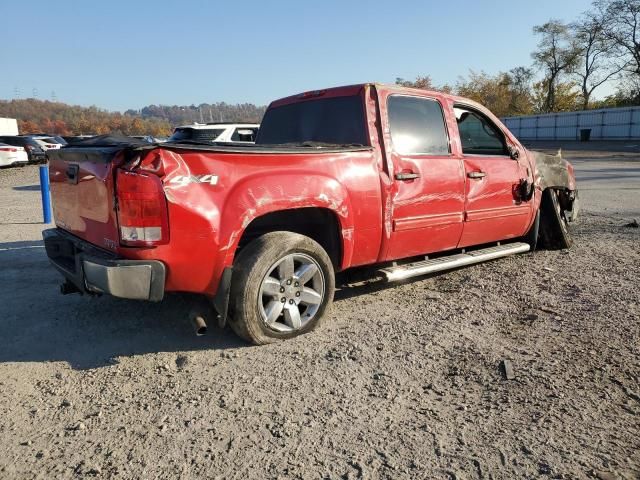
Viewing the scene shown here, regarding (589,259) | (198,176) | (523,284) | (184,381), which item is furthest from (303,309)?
(589,259)

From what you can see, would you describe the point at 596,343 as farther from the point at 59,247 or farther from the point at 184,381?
the point at 59,247

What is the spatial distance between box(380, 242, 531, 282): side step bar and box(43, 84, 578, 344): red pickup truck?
0.02 meters

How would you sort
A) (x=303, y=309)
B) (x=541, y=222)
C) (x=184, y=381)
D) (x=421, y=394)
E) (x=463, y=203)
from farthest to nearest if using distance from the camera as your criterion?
1. (x=541, y=222)
2. (x=463, y=203)
3. (x=303, y=309)
4. (x=184, y=381)
5. (x=421, y=394)

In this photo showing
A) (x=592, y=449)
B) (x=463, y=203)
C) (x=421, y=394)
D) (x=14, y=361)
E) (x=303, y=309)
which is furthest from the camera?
(x=463, y=203)

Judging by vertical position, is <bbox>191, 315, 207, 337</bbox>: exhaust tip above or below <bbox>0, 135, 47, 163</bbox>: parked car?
below

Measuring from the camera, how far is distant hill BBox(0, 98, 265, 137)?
3324 inches

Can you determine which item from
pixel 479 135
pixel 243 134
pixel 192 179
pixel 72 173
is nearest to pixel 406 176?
pixel 479 135

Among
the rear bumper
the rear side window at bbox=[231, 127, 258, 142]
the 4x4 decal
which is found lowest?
the rear bumper

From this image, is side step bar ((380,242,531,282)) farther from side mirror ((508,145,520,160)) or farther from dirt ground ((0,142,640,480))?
side mirror ((508,145,520,160))

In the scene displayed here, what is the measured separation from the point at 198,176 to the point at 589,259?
4595mm

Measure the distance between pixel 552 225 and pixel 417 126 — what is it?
2685mm

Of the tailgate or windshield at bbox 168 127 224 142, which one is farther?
windshield at bbox 168 127 224 142

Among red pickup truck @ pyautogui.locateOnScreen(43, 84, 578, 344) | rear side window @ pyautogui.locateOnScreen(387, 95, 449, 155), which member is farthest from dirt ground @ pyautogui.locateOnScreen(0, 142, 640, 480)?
rear side window @ pyautogui.locateOnScreen(387, 95, 449, 155)

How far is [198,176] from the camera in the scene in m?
3.08
